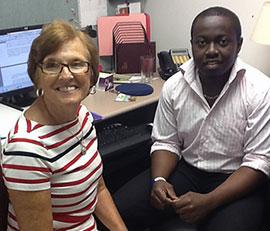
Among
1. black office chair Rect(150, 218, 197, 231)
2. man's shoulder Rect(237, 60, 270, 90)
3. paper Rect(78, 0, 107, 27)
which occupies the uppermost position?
paper Rect(78, 0, 107, 27)

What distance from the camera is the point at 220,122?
161cm

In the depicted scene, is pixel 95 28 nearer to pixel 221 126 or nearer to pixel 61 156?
pixel 221 126

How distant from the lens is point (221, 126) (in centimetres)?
161

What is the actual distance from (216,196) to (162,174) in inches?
9.7

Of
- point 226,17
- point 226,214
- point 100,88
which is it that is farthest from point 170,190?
point 100,88

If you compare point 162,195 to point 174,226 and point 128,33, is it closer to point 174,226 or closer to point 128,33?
point 174,226

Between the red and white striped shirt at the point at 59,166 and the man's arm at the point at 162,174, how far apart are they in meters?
0.34

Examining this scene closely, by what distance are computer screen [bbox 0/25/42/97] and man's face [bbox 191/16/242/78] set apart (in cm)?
75

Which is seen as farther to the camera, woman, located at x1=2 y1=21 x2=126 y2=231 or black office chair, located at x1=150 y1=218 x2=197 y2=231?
black office chair, located at x1=150 y1=218 x2=197 y2=231

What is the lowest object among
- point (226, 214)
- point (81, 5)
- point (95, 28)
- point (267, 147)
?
point (226, 214)

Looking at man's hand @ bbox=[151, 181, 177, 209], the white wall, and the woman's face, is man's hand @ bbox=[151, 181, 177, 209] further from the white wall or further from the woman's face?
the white wall

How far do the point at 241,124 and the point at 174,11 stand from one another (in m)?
1.16

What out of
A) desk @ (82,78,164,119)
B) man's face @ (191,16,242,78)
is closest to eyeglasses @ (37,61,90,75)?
man's face @ (191,16,242,78)

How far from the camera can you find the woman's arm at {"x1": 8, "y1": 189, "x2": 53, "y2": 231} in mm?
1053
